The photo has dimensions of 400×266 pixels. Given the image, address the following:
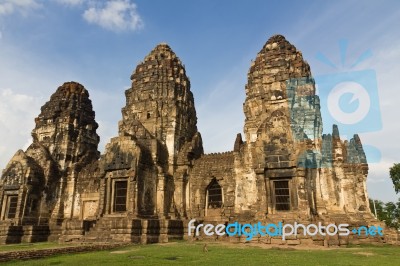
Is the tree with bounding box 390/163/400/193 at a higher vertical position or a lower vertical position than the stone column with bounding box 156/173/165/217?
higher

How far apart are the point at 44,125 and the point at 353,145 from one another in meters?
22.9

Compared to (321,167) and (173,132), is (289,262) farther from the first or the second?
(173,132)

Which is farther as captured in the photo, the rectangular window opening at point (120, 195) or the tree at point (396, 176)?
the tree at point (396, 176)

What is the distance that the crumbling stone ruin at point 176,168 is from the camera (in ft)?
59.2

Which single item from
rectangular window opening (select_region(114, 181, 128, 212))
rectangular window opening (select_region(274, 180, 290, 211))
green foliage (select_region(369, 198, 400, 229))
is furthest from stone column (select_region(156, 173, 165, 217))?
green foliage (select_region(369, 198, 400, 229))

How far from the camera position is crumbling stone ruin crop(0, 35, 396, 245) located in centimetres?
1803

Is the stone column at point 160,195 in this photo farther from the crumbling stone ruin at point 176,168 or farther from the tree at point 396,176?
the tree at point 396,176

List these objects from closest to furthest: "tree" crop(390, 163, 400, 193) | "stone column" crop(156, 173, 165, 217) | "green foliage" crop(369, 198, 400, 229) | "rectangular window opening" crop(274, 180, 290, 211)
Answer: "rectangular window opening" crop(274, 180, 290, 211) → "stone column" crop(156, 173, 165, 217) → "tree" crop(390, 163, 400, 193) → "green foliage" crop(369, 198, 400, 229)

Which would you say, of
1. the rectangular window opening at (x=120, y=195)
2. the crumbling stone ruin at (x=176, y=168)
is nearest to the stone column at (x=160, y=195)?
the crumbling stone ruin at (x=176, y=168)

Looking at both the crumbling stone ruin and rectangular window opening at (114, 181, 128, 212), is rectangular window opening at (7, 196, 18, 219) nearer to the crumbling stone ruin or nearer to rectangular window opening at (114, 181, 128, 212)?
the crumbling stone ruin

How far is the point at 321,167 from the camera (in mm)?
18875

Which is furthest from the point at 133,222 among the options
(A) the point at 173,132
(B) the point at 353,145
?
(B) the point at 353,145

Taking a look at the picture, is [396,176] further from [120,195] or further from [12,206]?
[12,206]

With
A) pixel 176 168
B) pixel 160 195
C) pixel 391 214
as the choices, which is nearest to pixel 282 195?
pixel 160 195
